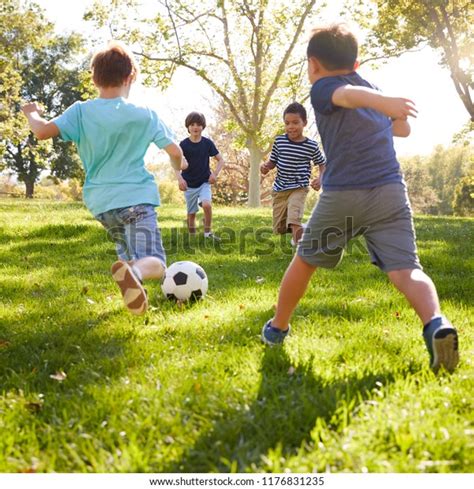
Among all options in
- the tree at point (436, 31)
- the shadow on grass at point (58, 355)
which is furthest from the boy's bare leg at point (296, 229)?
the tree at point (436, 31)

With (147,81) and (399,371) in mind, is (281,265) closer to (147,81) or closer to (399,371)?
(399,371)

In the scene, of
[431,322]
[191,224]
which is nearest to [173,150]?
[431,322]

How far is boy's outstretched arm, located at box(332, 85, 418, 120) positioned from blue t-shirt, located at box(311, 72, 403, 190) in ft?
0.90

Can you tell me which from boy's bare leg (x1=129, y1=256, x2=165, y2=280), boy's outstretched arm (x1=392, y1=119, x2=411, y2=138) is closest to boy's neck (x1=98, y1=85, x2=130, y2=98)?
boy's bare leg (x1=129, y1=256, x2=165, y2=280)

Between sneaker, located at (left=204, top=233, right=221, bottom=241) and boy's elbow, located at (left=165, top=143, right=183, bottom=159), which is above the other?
boy's elbow, located at (left=165, top=143, right=183, bottom=159)

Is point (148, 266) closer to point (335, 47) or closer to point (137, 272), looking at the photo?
point (137, 272)

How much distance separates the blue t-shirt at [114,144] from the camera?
11.9 ft

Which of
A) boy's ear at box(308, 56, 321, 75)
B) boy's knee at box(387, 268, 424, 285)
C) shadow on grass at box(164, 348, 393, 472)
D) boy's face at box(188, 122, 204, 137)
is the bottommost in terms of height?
shadow on grass at box(164, 348, 393, 472)

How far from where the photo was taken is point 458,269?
596 centimetres

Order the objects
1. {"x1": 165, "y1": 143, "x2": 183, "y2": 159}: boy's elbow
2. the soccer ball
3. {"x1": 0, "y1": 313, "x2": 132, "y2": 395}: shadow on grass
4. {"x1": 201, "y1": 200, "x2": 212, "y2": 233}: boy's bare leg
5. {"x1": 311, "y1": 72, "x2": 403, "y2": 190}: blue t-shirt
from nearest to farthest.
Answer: {"x1": 0, "y1": 313, "x2": 132, "y2": 395}: shadow on grass → {"x1": 311, "y1": 72, "x2": 403, "y2": 190}: blue t-shirt → {"x1": 165, "y1": 143, "x2": 183, "y2": 159}: boy's elbow → the soccer ball → {"x1": 201, "y1": 200, "x2": 212, "y2": 233}: boy's bare leg

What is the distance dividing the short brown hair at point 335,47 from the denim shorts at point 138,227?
1611mm

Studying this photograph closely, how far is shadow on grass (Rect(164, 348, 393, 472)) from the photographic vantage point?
1.93 metres

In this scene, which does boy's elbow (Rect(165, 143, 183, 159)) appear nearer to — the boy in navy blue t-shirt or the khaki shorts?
the khaki shorts

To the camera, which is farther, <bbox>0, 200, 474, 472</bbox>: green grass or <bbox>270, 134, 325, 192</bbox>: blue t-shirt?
<bbox>270, 134, 325, 192</bbox>: blue t-shirt
